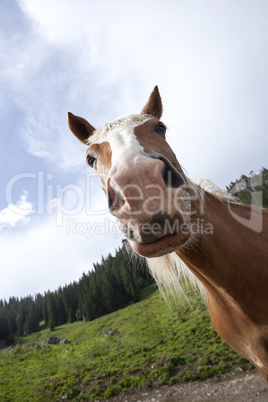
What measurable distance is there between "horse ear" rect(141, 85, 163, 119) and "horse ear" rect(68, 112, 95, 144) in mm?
917

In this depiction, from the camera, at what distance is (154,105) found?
11.4 ft

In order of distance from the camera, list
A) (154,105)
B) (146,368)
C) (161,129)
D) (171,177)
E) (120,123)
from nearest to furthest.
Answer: (171,177) → (120,123) → (161,129) → (154,105) → (146,368)

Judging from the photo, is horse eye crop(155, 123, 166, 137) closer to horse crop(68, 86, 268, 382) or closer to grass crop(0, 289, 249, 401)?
horse crop(68, 86, 268, 382)

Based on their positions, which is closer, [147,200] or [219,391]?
[147,200]

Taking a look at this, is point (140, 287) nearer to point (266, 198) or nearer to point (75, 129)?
point (266, 198)

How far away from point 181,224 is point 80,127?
2.72 m

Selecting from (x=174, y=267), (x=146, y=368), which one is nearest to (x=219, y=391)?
(x=146, y=368)

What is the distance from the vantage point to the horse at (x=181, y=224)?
1430 mm

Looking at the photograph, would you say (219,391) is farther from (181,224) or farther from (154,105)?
(154,105)

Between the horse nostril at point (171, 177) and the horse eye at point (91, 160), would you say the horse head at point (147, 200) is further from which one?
the horse eye at point (91, 160)

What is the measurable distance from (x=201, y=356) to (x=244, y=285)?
457 inches

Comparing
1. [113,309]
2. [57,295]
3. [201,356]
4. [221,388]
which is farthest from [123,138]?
[57,295]

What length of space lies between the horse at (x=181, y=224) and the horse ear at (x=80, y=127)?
0.05ft

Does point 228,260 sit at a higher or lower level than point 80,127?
lower
